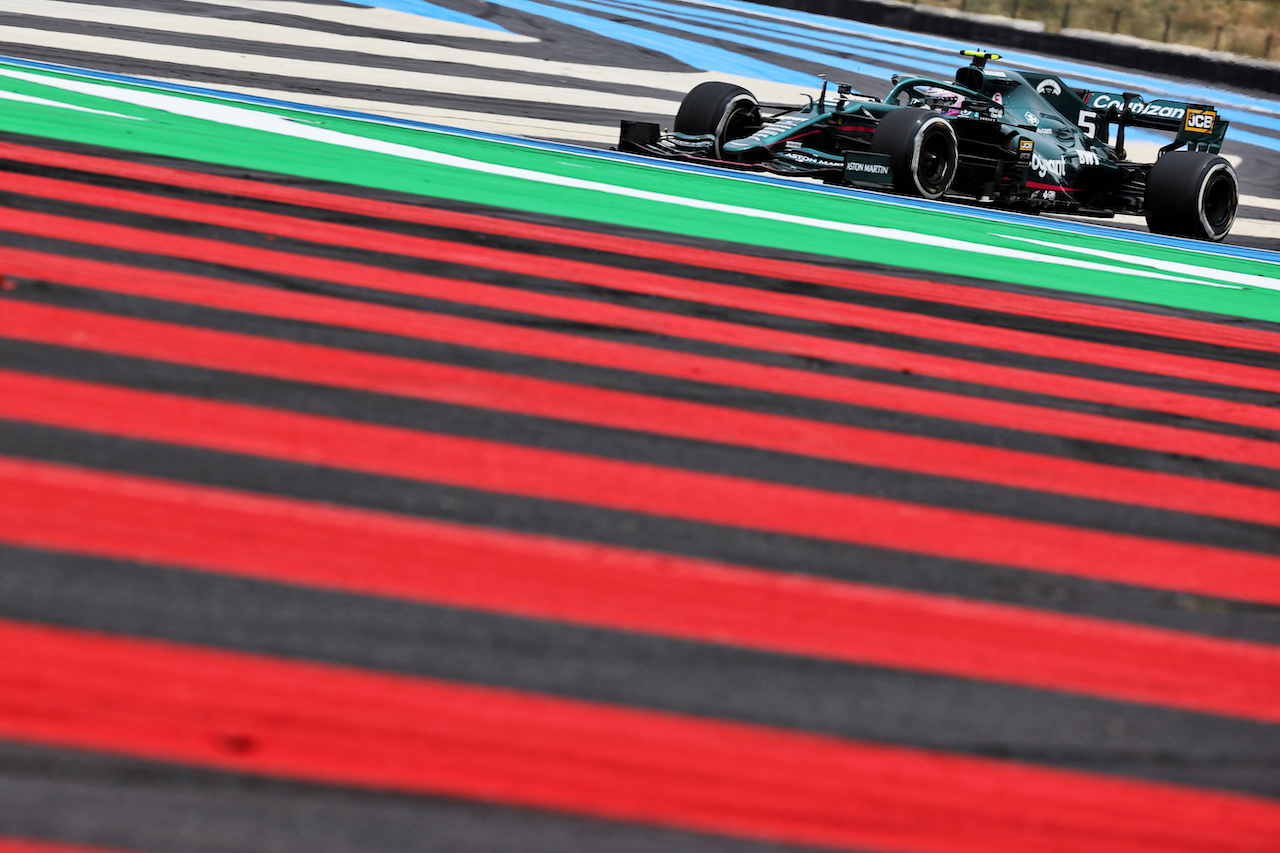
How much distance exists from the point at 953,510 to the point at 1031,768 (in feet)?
4.74

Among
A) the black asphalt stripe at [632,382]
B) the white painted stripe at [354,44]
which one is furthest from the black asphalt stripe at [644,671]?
the white painted stripe at [354,44]

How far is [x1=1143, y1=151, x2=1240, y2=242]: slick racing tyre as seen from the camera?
12.2 meters

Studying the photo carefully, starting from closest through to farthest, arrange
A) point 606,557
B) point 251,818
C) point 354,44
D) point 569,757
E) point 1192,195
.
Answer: point 251,818 < point 569,757 < point 606,557 < point 1192,195 < point 354,44

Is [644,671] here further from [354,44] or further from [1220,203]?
[354,44]

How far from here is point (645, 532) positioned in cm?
369

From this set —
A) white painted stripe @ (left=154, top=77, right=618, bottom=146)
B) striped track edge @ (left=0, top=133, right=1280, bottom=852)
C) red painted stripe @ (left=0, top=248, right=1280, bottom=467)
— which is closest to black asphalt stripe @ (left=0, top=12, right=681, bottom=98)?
white painted stripe @ (left=154, top=77, right=618, bottom=146)

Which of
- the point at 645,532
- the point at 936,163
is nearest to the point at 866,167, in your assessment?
the point at 936,163

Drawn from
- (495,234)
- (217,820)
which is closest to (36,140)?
(495,234)

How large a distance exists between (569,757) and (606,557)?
2.93ft

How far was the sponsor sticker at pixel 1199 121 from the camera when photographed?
12.9 meters

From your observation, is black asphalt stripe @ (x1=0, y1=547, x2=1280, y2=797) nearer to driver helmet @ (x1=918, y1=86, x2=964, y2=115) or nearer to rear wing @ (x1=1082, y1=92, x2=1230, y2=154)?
driver helmet @ (x1=918, y1=86, x2=964, y2=115)

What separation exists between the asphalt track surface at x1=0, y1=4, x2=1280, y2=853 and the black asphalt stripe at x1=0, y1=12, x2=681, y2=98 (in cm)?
1108

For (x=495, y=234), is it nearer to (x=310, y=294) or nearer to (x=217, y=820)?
(x=310, y=294)

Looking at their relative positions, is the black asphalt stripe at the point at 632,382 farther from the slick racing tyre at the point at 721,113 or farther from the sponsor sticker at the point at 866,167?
the slick racing tyre at the point at 721,113
